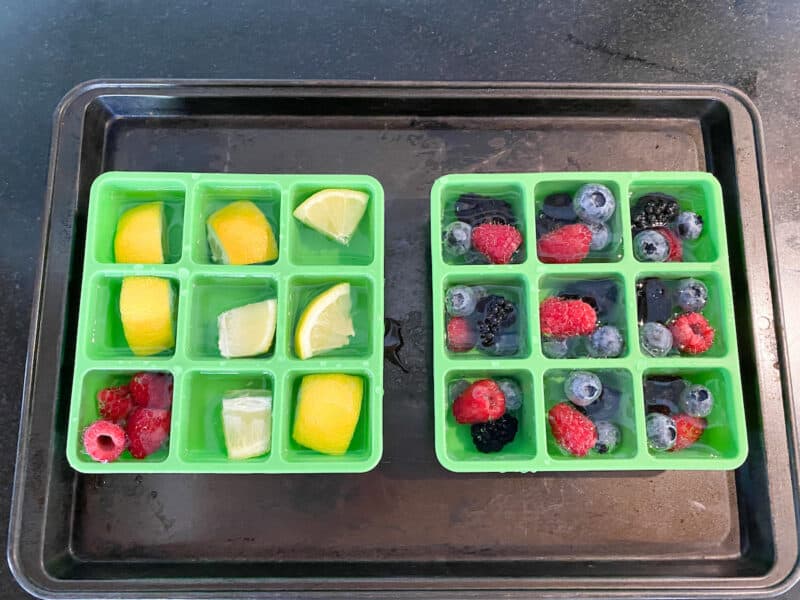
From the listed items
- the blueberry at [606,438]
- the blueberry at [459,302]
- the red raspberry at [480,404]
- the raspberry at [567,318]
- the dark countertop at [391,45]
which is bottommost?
the blueberry at [606,438]

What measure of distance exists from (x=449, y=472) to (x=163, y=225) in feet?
2.78

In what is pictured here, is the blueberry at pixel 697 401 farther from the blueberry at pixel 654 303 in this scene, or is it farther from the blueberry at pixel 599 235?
the blueberry at pixel 599 235

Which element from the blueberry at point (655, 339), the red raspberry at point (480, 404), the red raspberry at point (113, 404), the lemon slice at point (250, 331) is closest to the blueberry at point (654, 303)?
the blueberry at point (655, 339)

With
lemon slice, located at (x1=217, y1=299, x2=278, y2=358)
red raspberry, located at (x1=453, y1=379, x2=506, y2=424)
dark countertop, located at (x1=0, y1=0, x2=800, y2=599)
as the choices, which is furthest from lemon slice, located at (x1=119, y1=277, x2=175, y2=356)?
red raspberry, located at (x1=453, y1=379, x2=506, y2=424)

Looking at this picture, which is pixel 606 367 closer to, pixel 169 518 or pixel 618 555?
pixel 618 555

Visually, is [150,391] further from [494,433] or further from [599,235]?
[599,235]

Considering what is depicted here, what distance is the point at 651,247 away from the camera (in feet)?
4.64

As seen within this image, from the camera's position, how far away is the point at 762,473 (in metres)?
1.42

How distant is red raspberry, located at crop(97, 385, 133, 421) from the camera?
4.52 feet

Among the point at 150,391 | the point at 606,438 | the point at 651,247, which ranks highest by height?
the point at 651,247

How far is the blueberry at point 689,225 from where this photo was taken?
1.42 meters

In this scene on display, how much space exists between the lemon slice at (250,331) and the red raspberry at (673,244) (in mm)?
861

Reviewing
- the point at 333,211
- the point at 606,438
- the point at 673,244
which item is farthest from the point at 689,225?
the point at 333,211

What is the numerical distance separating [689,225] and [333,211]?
0.77m
